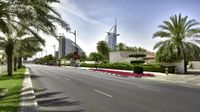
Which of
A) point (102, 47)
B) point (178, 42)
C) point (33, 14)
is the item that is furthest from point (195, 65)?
point (102, 47)

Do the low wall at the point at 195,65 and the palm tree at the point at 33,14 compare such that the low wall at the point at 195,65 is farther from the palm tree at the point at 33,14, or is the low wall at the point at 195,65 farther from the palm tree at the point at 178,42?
the palm tree at the point at 33,14

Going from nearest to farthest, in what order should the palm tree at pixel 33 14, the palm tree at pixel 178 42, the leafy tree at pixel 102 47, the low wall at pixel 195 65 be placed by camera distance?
the palm tree at pixel 33 14 < the palm tree at pixel 178 42 < the low wall at pixel 195 65 < the leafy tree at pixel 102 47

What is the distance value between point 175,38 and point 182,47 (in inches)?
61.7

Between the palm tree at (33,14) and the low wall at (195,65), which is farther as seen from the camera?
the low wall at (195,65)

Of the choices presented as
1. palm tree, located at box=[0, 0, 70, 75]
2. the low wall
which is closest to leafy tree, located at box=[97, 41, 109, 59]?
the low wall

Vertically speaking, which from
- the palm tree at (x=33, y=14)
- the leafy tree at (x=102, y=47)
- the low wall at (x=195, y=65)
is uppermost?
the leafy tree at (x=102, y=47)

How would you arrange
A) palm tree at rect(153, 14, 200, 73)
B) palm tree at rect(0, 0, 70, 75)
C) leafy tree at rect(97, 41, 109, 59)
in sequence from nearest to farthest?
palm tree at rect(0, 0, 70, 75), palm tree at rect(153, 14, 200, 73), leafy tree at rect(97, 41, 109, 59)

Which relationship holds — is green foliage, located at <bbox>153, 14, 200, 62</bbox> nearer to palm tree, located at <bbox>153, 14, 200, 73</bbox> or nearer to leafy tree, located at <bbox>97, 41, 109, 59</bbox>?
palm tree, located at <bbox>153, 14, 200, 73</bbox>

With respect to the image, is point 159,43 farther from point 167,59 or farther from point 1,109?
point 1,109

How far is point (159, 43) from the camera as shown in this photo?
44312 millimetres

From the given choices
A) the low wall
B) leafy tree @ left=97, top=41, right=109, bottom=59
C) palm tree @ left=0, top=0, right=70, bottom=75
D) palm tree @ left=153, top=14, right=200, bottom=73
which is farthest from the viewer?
leafy tree @ left=97, top=41, right=109, bottom=59

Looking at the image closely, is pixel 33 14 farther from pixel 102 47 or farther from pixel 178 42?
pixel 102 47

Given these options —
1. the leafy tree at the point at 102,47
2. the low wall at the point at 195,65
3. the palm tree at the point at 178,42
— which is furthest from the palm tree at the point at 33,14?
the leafy tree at the point at 102,47

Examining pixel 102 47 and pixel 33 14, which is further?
pixel 102 47
